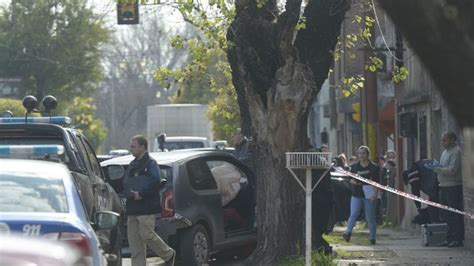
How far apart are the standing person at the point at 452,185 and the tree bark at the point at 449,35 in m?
11.6

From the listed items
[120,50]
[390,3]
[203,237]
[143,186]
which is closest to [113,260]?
[143,186]

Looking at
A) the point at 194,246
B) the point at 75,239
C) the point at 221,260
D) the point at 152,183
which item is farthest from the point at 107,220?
the point at 221,260

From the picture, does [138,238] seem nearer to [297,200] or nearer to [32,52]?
[297,200]

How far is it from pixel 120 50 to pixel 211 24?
54443 millimetres

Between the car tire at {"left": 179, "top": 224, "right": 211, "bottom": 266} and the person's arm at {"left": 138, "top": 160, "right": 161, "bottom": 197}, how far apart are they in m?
1.22

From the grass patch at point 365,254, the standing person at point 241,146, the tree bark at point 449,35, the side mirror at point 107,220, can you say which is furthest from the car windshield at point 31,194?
the standing person at point 241,146

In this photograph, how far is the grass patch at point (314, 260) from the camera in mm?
13703

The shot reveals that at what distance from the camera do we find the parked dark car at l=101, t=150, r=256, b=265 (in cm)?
1423

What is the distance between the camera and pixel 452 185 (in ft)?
55.6

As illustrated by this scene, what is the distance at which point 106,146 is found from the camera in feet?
256

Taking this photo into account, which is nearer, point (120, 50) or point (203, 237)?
point (203, 237)

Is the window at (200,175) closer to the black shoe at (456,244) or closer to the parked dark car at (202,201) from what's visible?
the parked dark car at (202,201)

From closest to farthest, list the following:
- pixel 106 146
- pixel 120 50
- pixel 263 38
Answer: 1. pixel 263 38
2. pixel 120 50
3. pixel 106 146

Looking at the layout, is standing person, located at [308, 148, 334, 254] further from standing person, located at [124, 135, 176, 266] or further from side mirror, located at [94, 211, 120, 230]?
side mirror, located at [94, 211, 120, 230]
